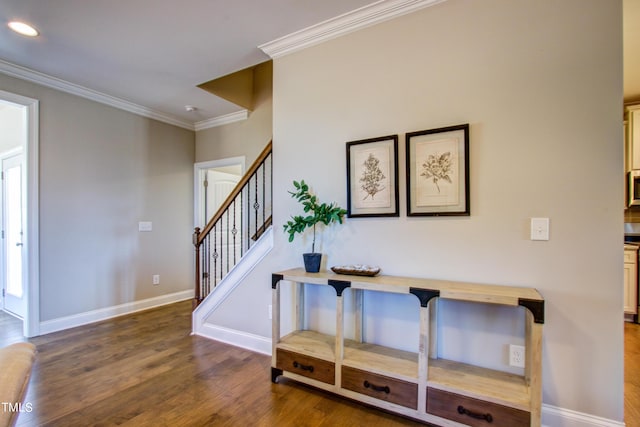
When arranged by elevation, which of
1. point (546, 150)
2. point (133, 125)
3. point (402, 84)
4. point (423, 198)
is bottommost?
point (423, 198)

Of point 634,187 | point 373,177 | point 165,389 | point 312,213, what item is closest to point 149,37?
point 312,213

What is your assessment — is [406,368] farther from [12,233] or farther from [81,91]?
[12,233]

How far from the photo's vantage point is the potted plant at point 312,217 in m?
2.21

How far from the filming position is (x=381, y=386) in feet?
5.81

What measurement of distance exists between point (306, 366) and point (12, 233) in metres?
4.30

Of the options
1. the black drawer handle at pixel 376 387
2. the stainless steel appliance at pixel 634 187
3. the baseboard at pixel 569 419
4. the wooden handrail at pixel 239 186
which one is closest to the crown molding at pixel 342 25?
the wooden handrail at pixel 239 186

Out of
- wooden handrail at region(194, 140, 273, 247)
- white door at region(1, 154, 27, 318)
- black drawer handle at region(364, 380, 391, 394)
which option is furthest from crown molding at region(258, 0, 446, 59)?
white door at region(1, 154, 27, 318)

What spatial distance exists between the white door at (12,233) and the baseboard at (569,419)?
522cm

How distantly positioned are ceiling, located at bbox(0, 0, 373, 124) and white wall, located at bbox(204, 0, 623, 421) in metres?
0.57

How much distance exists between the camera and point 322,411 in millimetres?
1851

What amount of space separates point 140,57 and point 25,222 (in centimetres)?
202

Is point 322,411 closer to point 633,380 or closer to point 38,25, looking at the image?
point 633,380

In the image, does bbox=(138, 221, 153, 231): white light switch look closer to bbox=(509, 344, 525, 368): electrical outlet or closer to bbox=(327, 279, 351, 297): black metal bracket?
bbox=(327, 279, 351, 297): black metal bracket

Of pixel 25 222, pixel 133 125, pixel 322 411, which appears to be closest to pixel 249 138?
pixel 133 125
